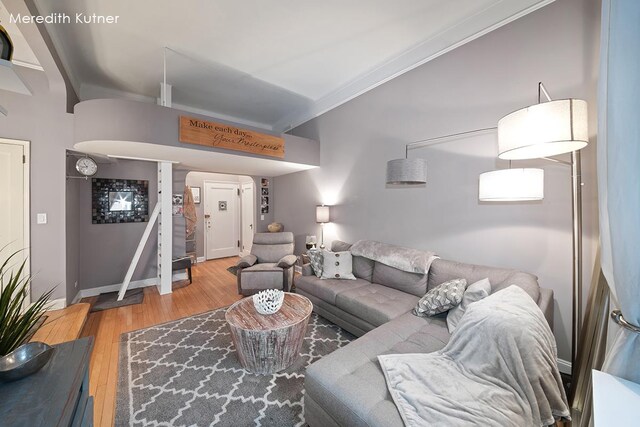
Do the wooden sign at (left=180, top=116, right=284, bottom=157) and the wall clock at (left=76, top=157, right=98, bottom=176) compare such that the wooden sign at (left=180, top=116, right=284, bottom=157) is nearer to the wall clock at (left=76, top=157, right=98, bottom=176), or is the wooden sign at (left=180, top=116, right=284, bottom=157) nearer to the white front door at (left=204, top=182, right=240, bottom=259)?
the wall clock at (left=76, top=157, right=98, bottom=176)

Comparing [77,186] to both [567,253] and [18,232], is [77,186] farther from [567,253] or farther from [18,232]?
[567,253]

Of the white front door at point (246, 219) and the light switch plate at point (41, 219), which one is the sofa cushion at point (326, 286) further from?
the white front door at point (246, 219)

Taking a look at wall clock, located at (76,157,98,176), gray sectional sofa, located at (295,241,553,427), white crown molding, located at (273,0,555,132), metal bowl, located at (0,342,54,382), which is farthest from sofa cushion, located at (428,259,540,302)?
wall clock, located at (76,157,98,176)

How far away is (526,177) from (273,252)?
3.51 m

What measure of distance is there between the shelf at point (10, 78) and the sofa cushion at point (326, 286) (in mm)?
2725

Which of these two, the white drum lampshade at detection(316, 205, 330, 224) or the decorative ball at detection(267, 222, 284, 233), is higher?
the white drum lampshade at detection(316, 205, 330, 224)

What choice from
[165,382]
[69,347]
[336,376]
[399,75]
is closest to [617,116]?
[336,376]

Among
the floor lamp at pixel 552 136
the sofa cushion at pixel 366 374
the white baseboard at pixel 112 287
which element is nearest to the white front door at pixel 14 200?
the white baseboard at pixel 112 287

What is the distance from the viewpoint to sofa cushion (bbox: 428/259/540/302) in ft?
6.06

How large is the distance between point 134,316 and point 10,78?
287 cm

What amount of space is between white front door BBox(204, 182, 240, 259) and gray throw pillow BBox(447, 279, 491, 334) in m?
5.75

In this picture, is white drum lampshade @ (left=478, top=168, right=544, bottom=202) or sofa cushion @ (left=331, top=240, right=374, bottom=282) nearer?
white drum lampshade @ (left=478, top=168, right=544, bottom=202)

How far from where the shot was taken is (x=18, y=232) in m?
2.65

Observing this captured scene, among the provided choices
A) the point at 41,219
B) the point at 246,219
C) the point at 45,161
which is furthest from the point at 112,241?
the point at 246,219
